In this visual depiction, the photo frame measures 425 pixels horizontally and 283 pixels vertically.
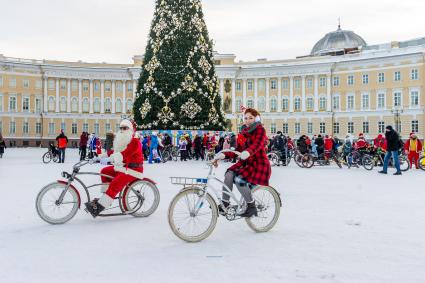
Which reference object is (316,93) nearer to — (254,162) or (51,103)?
(51,103)

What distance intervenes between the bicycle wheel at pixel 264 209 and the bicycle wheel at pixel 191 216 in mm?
653

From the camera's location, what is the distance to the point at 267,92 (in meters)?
70.5

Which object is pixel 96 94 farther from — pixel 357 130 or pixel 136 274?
pixel 136 274

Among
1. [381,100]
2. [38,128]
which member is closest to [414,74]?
[381,100]

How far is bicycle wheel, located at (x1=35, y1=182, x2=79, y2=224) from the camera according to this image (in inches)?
256

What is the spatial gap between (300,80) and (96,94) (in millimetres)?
29703

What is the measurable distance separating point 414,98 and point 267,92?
19834 mm

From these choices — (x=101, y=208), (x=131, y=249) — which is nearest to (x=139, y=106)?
(x=101, y=208)

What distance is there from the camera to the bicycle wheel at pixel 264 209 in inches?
237

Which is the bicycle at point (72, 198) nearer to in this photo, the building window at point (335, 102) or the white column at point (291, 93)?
the building window at point (335, 102)

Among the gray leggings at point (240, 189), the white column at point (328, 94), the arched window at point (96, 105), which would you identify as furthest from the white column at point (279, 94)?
the gray leggings at point (240, 189)

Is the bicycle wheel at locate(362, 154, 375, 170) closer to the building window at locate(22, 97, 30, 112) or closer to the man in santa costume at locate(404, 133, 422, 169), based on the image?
the man in santa costume at locate(404, 133, 422, 169)

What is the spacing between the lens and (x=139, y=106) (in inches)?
1022

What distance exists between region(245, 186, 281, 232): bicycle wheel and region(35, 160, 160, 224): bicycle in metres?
1.90
